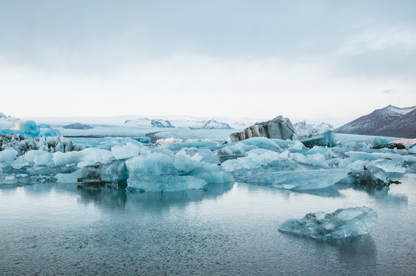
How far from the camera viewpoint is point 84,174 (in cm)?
471

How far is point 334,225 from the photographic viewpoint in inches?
82.0

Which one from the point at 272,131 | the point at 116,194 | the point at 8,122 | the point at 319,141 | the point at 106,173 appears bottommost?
the point at 116,194

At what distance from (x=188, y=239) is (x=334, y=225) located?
955mm

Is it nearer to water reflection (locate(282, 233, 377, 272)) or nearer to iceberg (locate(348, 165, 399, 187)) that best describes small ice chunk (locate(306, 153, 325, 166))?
iceberg (locate(348, 165, 399, 187))

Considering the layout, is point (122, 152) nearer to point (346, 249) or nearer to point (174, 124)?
point (346, 249)

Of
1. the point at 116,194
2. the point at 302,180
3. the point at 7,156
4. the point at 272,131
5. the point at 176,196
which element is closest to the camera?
the point at 176,196

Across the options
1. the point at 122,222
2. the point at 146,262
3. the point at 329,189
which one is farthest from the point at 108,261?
the point at 329,189

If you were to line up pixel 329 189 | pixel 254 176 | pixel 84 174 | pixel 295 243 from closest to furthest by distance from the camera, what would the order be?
pixel 295 243 → pixel 329 189 → pixel 84 174 → pixel 254 176

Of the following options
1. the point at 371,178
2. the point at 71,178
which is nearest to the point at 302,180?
the point at 371,178

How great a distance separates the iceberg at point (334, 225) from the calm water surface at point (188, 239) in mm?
72

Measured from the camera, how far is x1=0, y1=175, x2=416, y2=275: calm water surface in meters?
1.53

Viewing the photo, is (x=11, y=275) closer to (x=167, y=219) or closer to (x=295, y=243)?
(x=167, y=219)

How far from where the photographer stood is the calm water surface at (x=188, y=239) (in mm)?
1529

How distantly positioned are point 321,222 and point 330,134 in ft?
40.4
